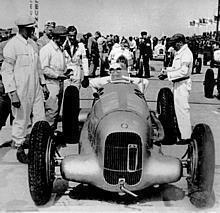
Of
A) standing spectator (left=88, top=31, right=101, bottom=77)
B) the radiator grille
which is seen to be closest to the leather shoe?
the radiator grille

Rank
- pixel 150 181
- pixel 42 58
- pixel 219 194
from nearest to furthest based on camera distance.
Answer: pixel 150 181
pixel 219 194
pixel 42 58

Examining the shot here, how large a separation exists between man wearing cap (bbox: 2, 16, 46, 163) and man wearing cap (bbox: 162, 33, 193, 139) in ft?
6.71

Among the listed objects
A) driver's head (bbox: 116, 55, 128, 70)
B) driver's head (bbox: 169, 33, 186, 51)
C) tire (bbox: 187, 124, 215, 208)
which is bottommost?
tire (bbox: 187, 124, 215, 208)

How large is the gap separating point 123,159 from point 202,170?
759mm

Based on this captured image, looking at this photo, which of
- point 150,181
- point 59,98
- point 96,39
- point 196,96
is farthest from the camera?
point 96,39

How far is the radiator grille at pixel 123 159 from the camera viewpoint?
511 centimetres

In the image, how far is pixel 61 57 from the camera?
8.37 meters

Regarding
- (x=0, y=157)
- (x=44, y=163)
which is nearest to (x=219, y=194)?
(x=44, y=163)

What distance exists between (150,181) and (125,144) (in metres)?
0.42

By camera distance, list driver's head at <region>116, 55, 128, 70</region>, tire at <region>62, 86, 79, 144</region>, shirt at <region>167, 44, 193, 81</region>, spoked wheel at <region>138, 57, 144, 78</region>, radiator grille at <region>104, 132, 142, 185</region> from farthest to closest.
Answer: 1. spoked wheel at <region>138, 57, 144, 78</region>
2. shirt at <region>167, 44, 193, 81</region>
3. tire at <region>62, 86, 79, 144</region>
4. driver's head at <region>116, 55, 128, 70</region>
5. radiator grille at <region>104, 132, 142, 185</region>

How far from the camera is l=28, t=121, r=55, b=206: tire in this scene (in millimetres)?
5148

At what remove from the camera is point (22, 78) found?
682 cm

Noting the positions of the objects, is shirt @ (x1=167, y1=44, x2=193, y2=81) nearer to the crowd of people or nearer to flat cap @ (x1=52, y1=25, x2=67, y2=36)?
the crowd of people

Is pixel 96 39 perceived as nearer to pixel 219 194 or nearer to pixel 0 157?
pixel 0 157
